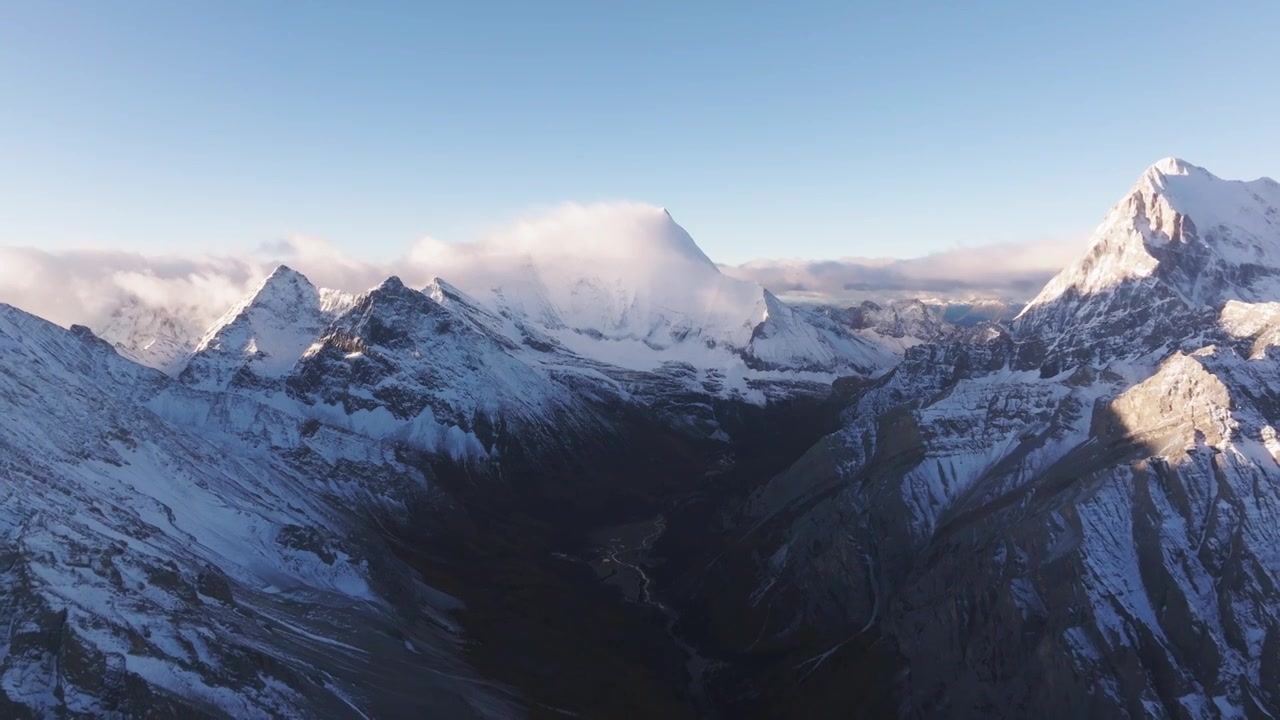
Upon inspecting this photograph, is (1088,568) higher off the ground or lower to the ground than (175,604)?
lower

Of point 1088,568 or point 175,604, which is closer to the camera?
point 175,604

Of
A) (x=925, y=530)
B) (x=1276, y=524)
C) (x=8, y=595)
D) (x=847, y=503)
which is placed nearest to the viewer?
(x=8, y=595)

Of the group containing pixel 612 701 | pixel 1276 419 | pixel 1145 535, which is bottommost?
pixel 612 701

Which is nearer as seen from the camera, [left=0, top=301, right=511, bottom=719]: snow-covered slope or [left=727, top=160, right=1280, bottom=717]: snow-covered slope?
[left=0, top=301, right=511, bottom=719]: snow-covered slope

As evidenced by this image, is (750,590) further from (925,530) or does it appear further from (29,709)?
(29,709)

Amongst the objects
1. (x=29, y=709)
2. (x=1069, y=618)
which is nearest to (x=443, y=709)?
(x=29, y=709)

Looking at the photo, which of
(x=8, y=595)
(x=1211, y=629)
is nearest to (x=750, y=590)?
(x=1211, y=629)

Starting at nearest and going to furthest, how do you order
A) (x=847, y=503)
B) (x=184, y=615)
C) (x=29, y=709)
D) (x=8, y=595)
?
(x=29, y=709) < (x=8, y=595) < (x=184, y=615) < (x=847, y=503)

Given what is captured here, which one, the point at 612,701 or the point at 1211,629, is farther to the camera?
the point at 612,701

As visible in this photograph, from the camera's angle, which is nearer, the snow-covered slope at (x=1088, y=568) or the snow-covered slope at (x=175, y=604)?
the snow-covered slope at (x=175, y=604)

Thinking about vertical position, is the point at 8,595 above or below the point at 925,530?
above
